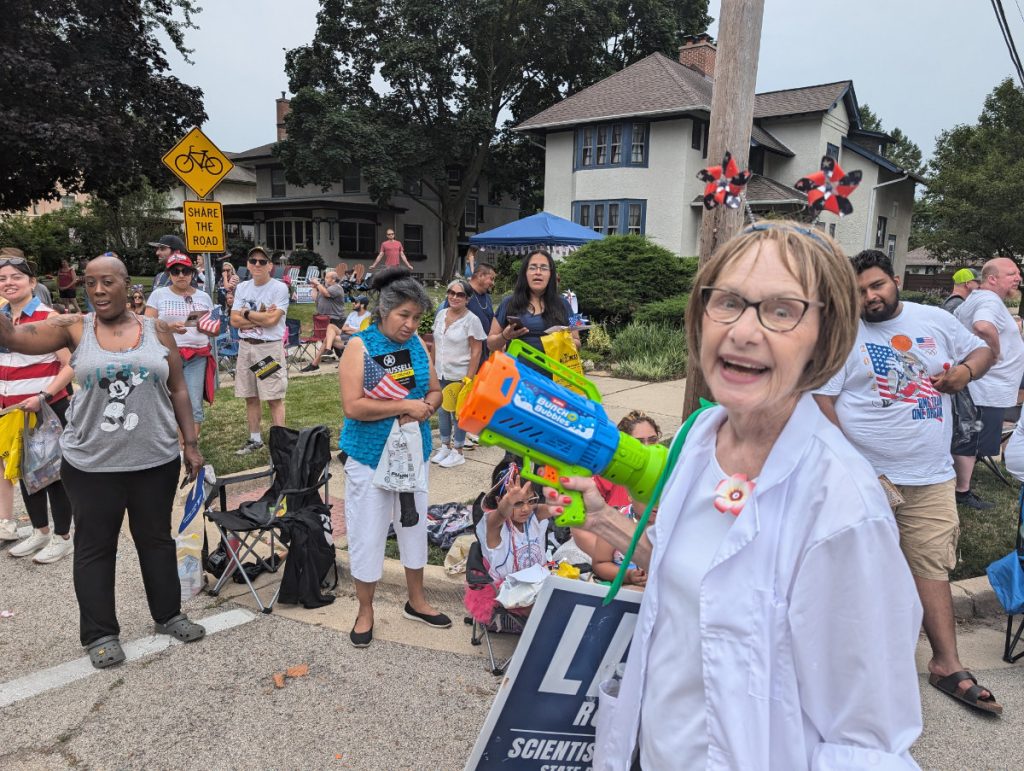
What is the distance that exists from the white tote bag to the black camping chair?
1003mm

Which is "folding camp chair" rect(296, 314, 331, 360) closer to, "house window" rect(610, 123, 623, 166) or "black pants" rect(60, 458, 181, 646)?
"black pants" rect(60, 458, 181, 646)

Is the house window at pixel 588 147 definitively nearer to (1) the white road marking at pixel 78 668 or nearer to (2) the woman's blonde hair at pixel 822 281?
(1) the white road marking at pixel 78 668

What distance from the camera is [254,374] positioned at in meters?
6.68

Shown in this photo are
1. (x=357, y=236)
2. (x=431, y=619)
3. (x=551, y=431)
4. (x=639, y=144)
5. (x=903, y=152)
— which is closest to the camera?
(x=551, y=431)

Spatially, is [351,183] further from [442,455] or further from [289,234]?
[442,455]

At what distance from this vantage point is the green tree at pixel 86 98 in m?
17.5

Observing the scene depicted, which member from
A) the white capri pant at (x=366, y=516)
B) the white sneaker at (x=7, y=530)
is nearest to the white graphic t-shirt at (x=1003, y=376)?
the white capri pant at (x=366, y=516)

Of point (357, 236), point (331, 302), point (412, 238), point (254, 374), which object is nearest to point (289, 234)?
point (357, 236)

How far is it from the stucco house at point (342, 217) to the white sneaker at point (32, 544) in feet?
96.6

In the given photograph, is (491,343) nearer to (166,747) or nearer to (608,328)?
(166,747)

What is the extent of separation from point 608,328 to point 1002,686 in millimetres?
10940

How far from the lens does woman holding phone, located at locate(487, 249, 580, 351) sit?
5535 millimetres

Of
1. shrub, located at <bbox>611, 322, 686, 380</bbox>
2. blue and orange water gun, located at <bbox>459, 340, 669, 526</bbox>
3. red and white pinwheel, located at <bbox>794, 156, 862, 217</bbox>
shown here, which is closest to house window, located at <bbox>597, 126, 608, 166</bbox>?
shrub, located at <bbox>611, 322, 686, 380</bbox>

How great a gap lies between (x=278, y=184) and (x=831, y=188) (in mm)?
39881
